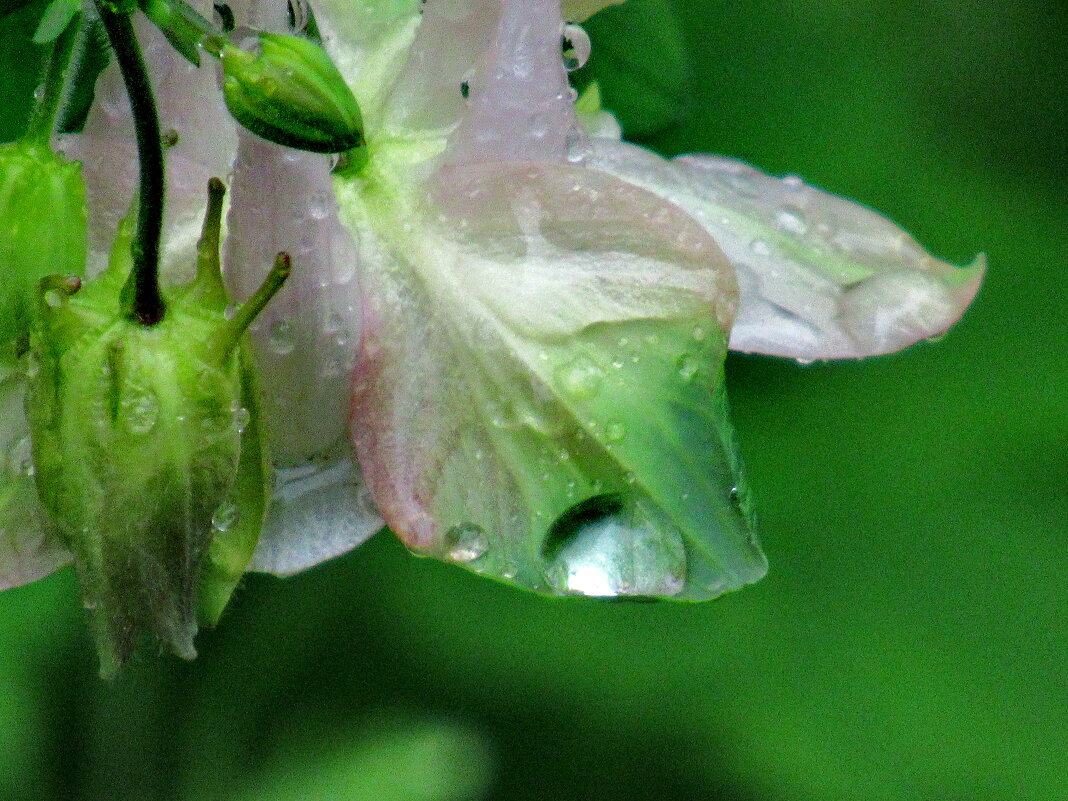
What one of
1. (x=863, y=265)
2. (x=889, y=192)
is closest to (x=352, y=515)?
(x=863, y=265)

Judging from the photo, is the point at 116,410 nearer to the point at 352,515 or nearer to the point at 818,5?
the point at 352,515

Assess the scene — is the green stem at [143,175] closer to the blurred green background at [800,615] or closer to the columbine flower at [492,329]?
the columbine flower at [492,329]

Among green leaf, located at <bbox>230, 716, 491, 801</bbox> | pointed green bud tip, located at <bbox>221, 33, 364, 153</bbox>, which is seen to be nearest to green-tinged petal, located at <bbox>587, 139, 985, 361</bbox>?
pointed green bud tip, located at <bbox>221, 33, 364, 153</bbox>

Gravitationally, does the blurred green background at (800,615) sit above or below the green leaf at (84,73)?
below

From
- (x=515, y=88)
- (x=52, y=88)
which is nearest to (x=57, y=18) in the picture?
(x=52, y=88)

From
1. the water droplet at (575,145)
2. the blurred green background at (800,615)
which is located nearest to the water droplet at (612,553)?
the water droplet at (575,145)

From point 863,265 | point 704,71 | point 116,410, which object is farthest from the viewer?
point 704,71
